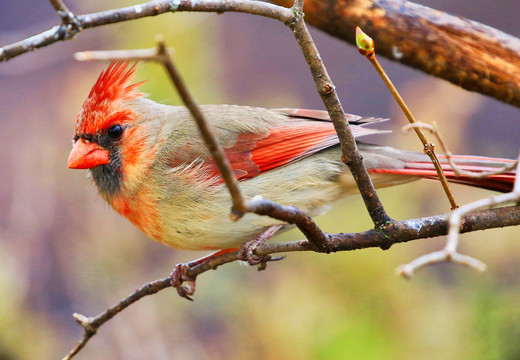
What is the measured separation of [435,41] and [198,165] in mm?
1257

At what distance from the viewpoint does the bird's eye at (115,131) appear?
9.50 feet

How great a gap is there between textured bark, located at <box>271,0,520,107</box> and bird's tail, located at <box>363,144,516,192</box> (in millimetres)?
467

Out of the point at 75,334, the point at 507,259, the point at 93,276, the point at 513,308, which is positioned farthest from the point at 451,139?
the point at 75,334

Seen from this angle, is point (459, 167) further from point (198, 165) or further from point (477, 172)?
point (198, 165)

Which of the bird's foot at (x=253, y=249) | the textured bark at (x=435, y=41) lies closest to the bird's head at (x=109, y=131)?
the bird's foot at (x=253, y=249)

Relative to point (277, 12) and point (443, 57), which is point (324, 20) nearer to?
point (443, 57)

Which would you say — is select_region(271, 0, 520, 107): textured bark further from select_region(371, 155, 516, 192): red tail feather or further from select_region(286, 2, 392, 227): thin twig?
select_region(286, 2, 392, 227): thin twig

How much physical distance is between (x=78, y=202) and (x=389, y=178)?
3.22m

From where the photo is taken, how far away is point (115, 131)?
2902 mm

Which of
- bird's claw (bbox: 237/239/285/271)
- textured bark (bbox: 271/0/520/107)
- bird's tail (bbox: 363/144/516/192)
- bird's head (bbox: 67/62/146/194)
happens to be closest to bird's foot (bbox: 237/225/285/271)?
bird's claw (bbox: 237/239/285/271)

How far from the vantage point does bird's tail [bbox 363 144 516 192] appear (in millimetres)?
2414

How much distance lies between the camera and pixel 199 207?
2.68 metres

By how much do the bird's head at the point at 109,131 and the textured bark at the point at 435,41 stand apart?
2.78 ft

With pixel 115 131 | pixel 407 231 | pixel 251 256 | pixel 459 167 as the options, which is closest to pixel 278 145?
pixel 251 256
